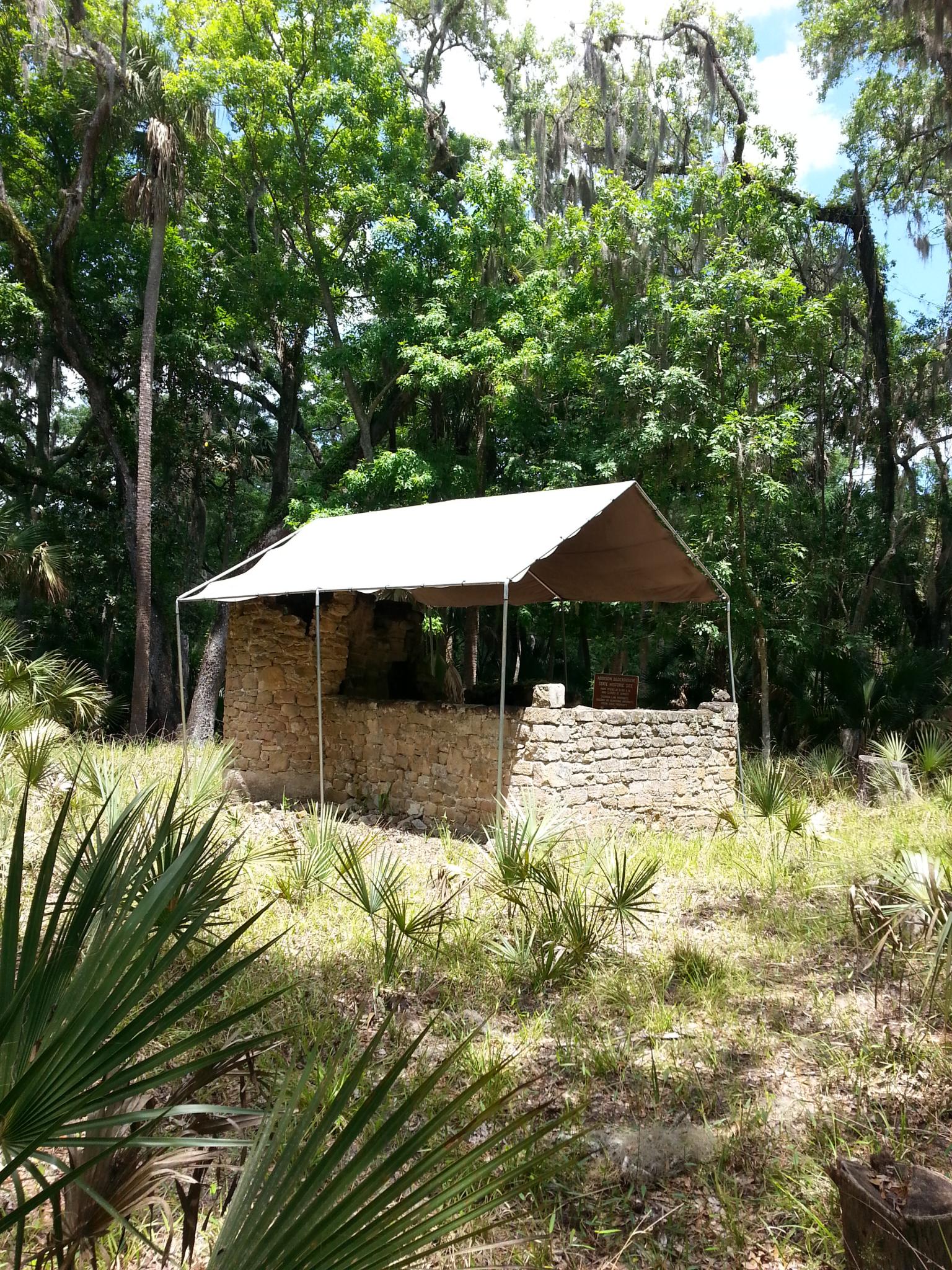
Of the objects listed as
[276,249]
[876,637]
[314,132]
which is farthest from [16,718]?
[876,637]

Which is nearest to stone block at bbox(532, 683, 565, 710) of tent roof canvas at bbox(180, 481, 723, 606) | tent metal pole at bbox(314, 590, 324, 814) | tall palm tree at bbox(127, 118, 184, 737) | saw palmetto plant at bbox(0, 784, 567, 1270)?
tent roof canvas at bbox(180, 481, 723, 606)

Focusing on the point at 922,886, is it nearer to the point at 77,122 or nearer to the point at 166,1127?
the point at 166,1127

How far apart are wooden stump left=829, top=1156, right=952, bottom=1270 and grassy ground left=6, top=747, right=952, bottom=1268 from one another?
368 mm

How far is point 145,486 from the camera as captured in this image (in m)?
15.5

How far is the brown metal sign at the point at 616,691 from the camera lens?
10.3 m

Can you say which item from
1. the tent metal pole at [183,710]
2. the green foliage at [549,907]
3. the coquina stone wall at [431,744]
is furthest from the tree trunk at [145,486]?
the green foliage at [549,907]

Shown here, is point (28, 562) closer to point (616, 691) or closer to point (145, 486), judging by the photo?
point (145, 486)

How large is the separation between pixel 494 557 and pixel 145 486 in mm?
9004

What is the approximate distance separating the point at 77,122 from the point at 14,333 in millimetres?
4126

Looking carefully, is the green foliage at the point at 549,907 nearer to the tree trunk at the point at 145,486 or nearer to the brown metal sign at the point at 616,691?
the brown metal sign at the point at 616,691

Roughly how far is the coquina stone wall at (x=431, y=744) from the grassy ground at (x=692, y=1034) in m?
2.08

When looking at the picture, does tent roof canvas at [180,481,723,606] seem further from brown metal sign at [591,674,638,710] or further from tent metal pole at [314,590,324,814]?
brown metal sign at [591,674,638,710]

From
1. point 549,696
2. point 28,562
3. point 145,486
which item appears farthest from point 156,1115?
point 145,486

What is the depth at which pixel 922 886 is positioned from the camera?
462cm
